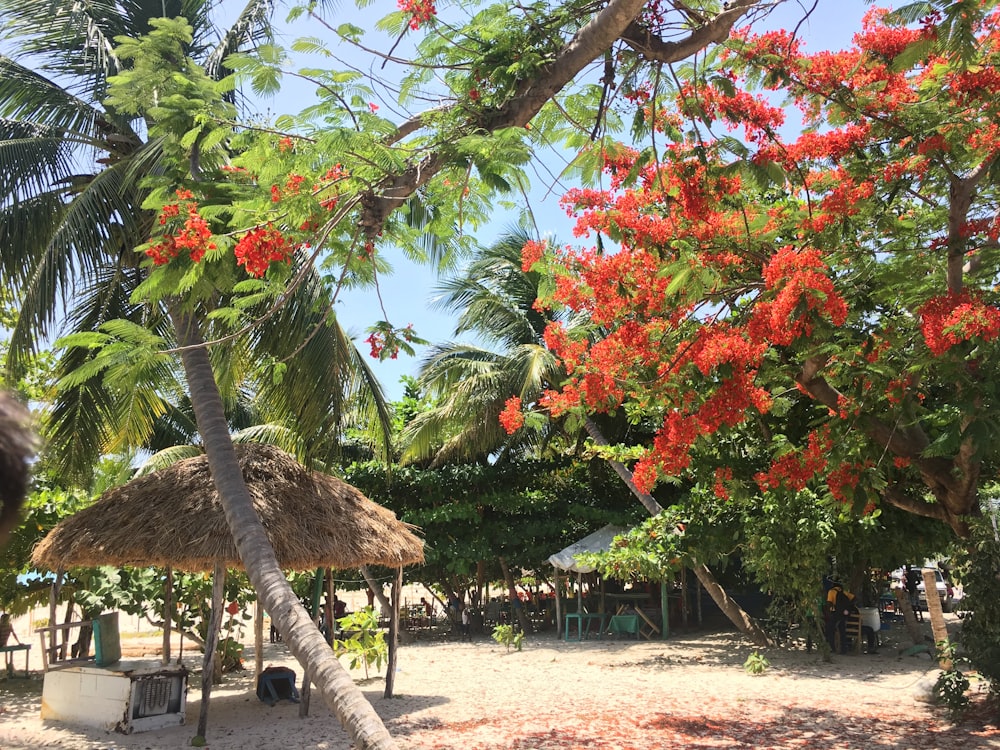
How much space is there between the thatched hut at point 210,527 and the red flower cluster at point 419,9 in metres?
6.31

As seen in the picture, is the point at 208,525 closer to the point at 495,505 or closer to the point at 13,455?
the point at 13,455

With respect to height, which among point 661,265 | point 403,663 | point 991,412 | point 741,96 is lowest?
point 403,663

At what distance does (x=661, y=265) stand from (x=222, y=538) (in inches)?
231

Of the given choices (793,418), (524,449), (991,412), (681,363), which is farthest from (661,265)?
(524,449)

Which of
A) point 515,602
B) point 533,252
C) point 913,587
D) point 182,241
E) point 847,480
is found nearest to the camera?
point 182,241

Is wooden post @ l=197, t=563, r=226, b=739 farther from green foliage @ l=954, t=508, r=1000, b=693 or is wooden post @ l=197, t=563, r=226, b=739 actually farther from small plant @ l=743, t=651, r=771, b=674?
green foliage @ l=954, t=508, r=1000, b=693

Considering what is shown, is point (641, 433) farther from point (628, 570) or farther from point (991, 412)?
point (991, 412)

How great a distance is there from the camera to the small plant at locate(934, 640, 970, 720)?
8.75 meters

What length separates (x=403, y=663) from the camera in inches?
651

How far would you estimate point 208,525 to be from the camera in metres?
9.91

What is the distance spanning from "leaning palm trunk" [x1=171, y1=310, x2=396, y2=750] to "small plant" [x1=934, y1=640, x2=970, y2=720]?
617cm

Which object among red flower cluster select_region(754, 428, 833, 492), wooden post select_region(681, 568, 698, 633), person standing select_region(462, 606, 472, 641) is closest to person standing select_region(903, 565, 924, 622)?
wooden post select_region(681, 568, 698, 633)

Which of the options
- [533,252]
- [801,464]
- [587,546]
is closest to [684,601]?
[587,546]

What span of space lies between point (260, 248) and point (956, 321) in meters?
5.41
